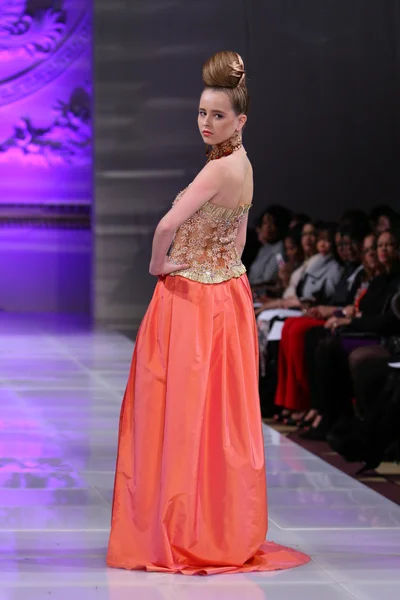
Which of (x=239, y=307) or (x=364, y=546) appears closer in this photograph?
(x=239, y=307)

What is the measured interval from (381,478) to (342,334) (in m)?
0.97

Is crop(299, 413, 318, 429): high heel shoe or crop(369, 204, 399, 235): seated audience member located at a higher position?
crop(369, 204, 399, 235): seated audience member

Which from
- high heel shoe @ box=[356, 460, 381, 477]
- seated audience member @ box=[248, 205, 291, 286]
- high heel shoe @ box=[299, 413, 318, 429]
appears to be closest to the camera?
high heel shoe @ box=[356, 460, 381, 477]

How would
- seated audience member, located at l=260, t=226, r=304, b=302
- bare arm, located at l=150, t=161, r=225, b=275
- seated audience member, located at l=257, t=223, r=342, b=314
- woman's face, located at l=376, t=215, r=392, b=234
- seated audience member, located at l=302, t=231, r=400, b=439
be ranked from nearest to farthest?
1. bare arm, located at l=150, t=161, r=225, b=275
2. seated audience member, located at l=302, t=231, r=400, b=439
3. woman's face, located at l=376, t=215, r=392, b=234
4. seated audience member, located at l=257, t=223, r=342, b=314
5. seated audience member, located at l=260, t=226, r=304, b=302

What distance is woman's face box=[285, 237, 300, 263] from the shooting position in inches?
272

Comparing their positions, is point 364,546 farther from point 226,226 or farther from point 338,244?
point 338,244

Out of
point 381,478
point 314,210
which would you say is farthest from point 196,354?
point 314,210

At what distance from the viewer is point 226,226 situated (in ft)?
9.97

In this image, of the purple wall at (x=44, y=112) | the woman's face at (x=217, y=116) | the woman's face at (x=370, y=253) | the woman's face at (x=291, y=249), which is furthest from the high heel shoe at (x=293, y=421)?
the purple wall at (x=44, y=112)

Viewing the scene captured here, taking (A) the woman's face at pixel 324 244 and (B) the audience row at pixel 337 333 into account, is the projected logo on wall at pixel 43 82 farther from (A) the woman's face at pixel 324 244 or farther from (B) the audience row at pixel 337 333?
(A) the woman's face at pixel 324 244

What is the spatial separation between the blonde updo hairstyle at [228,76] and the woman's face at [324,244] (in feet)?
11.4

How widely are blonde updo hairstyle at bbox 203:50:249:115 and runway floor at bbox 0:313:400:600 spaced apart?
1219 mm

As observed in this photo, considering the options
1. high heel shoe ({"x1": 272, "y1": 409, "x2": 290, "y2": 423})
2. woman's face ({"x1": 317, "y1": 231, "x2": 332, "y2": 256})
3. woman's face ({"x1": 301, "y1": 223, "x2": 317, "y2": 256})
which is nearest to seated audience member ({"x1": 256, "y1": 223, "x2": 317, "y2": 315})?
woman's face ({"x1": 301, "y1": 223, "x2": 317, "y2": 256})

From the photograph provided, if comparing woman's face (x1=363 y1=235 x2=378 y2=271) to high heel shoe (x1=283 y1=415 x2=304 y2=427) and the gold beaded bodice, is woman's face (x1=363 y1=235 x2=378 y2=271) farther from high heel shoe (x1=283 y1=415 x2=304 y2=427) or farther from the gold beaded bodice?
the gold beaded bodice
